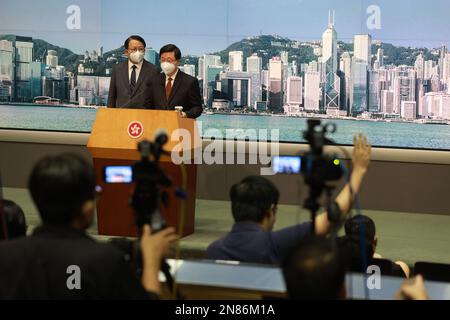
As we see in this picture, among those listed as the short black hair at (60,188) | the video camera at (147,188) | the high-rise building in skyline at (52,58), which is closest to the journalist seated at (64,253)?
the short black hair at (60,188)

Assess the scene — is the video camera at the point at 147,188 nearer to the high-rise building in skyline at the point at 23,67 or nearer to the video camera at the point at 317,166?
the video camera at the point at 317,166

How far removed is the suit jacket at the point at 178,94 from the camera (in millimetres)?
6086

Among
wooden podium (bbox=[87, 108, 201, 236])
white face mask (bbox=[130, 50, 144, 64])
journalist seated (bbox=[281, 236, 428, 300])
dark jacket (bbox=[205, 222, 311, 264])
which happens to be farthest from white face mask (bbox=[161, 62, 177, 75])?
journalist seated (bbox=[281, 236, 428, 300])

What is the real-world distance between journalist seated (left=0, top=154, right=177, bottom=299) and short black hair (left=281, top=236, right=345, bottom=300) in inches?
16.3

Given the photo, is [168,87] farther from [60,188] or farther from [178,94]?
[60,188]

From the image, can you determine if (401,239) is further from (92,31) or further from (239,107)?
(92,31)

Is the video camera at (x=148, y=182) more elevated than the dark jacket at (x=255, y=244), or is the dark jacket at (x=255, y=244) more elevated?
the video camera at (x=148, y=182)

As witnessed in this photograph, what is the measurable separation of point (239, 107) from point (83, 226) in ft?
17.3

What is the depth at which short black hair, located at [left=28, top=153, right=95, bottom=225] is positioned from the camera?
88.6 inches

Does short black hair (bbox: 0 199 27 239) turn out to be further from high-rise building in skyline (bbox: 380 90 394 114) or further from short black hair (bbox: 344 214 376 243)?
high-rise building in skyline (bbox: 380 90 394 114)

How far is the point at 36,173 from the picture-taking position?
2268 millimetres

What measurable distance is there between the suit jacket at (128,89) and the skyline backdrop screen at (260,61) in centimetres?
146

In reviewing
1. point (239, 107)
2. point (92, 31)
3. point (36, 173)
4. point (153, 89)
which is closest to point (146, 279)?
point (36, 173)

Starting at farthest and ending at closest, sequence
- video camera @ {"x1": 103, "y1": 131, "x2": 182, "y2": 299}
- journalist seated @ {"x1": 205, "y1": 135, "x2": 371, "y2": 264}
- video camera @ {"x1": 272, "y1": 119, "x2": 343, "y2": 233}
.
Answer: journalist seated @ {"x1": 205, "y1": 135, "x2": 371, "y2": 264}
video camera @ {"x1": 272, "y1": 119, "x2": 343, "y2": 233}
video camera @ {"x1": 103, "y1": 131, "x2": 182, "y2": 299}
